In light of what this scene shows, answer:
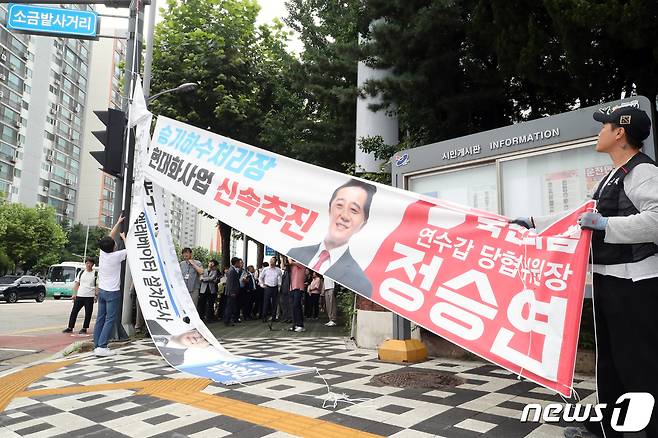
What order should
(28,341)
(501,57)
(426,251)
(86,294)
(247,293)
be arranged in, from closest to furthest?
(426,251) → (501,57) → (28,341) → (86,294) → (247,293)

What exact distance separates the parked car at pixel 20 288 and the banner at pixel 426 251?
83.6 feet

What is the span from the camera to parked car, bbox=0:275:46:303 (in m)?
24.7

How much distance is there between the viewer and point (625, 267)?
2.75 m

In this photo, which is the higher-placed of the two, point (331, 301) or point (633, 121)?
point (633, 121)

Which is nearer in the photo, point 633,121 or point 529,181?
point 633,121

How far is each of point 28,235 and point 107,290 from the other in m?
40.3

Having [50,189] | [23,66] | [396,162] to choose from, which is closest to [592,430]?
[396,162]

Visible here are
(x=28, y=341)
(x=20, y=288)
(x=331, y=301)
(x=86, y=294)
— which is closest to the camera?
(x=28, y=341)

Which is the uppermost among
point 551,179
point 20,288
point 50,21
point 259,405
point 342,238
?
point 50,21

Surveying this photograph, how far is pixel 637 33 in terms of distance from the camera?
17.4 ft

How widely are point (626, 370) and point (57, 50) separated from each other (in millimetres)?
71977

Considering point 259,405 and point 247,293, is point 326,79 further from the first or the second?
point 259,405

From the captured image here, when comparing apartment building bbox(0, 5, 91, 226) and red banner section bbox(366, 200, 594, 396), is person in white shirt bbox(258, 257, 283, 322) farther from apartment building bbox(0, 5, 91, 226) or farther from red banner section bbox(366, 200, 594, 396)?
apartment building bbox(0, 5, 91, 226)

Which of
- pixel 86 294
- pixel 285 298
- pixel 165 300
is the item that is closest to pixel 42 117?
pixel 86 294
